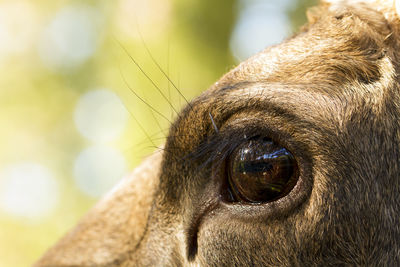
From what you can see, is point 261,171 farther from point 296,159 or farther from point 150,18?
point 150,18

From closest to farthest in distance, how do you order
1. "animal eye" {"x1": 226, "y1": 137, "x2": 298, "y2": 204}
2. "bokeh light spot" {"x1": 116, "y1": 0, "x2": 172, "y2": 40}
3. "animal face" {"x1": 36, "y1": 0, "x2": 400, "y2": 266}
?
"animal face" {"x1": 36, "y1": 0, "x2": 400, "y2": 266}
"animal eye" {"x1": 226, "y1": 137, "x2": 298, "y2": 204}
"bokeh light spot" {"x1": 116, "y1": 0, "x2": 172, "y2": 40}

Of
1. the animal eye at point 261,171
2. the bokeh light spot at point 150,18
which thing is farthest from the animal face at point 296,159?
the bokeh light spot at point 150,18

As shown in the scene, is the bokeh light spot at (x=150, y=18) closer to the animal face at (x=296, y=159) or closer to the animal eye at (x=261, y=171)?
the animal face at (x=296, y=159)

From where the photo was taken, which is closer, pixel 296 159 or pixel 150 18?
pixel 296 159

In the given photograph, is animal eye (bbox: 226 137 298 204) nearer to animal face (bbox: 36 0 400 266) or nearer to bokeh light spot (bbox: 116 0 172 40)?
animal face (bbox: 36 0 400 266)

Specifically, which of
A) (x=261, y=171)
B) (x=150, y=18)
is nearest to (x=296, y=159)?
(x=261, y=171)

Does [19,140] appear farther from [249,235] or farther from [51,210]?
[249,235]

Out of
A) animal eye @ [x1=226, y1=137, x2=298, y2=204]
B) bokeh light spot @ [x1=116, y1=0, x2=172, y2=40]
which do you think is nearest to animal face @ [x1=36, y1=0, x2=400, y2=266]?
animal eye @ [x1=226, y1=137, x2=298, y2=204]
